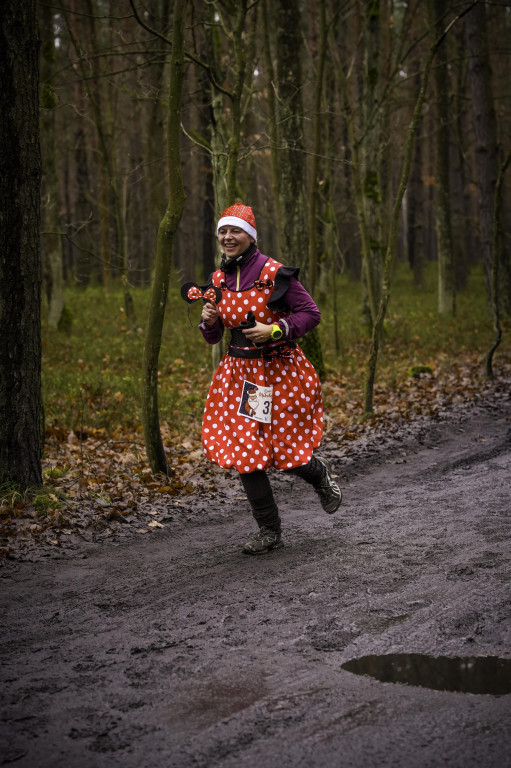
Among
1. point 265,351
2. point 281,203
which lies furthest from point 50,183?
point 265,351

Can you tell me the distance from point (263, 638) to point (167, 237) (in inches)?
182

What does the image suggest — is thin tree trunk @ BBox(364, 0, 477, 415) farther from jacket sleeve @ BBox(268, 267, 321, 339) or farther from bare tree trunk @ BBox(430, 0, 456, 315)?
bare tree trunk @ BBox(430, 0, 456, 315)

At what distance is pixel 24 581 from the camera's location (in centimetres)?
503

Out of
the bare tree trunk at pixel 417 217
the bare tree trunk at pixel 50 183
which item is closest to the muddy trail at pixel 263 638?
the bare tree trunk at pixel 50 183

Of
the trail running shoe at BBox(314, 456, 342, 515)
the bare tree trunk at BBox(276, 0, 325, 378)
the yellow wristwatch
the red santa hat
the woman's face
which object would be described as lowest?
the trail running shoe at BBox(314, 456, 342, 515)

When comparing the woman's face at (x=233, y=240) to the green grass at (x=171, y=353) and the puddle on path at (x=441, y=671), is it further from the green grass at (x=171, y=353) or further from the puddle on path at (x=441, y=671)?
the green grass at (x=171, y=353)

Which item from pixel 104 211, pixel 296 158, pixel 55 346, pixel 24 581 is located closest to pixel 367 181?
pixel 296 158

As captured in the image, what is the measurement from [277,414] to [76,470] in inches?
137

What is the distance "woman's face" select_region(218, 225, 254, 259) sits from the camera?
17.0 feet

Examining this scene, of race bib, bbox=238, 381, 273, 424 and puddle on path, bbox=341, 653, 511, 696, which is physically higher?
race bib, bbox=238, 381, 273, 424

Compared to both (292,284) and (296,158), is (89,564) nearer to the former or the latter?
(292,284)

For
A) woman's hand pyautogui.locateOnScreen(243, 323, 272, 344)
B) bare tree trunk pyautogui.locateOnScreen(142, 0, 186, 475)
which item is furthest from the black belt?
bare tree trunk pyautogui.locateOnScreen(142, 0, 186, 475)

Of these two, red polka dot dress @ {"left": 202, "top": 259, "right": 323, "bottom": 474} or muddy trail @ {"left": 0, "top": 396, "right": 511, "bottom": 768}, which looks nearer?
muddy trail @ {"left": 0, "top": 396, "right": 511, "bottom": 768}

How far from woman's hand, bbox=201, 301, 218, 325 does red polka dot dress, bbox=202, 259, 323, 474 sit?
0.07 m
